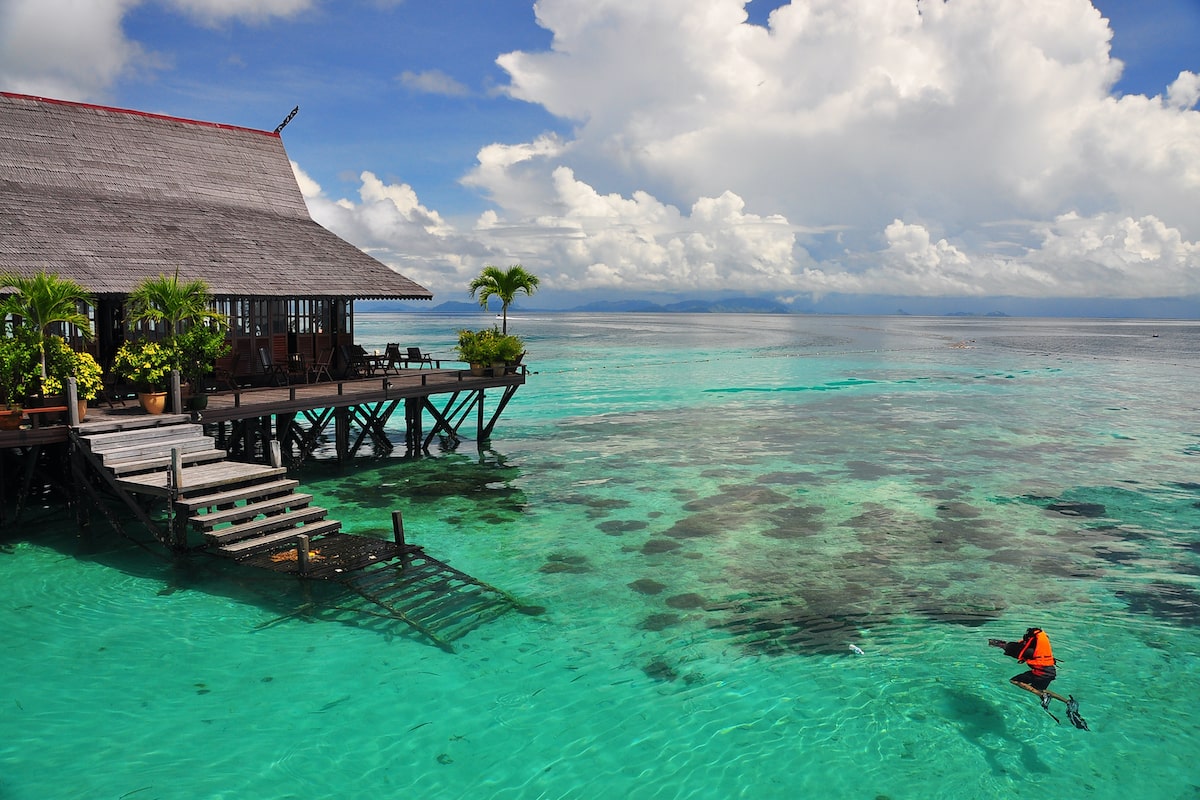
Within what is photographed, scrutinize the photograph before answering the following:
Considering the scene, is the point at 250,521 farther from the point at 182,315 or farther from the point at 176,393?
the point at 182,315

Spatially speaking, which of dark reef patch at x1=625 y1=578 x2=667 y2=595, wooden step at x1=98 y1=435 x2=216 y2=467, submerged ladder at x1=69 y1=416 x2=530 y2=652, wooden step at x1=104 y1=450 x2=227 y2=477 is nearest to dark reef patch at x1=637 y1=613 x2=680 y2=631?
dark reef patch at x1=625 y1=578 x2=667 y2=595

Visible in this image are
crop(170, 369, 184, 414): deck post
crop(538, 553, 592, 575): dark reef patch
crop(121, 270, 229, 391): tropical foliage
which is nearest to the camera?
crop(538, 553, 592, 575): dark reef patch

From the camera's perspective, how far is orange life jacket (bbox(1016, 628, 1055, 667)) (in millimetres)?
10188

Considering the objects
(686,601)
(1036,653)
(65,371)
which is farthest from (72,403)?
(1036,653)

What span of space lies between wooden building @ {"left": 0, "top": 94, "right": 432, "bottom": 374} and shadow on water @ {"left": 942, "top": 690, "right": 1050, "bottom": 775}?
17.5 m

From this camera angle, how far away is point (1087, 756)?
9.21m

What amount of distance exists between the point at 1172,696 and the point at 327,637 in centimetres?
1166

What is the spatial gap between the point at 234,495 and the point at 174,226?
11102 mm

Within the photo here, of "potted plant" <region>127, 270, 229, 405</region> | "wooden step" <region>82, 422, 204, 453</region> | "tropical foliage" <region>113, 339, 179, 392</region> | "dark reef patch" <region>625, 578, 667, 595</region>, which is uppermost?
"potted plant" <region>127, 270, 229, 405</region>

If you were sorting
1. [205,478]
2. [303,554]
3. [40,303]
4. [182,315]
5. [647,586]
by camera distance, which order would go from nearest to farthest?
[303,554], [205,478], [647,586], [40,303], [182,315]

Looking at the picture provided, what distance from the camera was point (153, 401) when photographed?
640 inches

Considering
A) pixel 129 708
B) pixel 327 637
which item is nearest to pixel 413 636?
pixel 327 637

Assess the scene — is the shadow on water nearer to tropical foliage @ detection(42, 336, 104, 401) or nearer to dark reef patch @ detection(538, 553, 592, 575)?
dark reef patch @ detection(538, 553, 592, 575)

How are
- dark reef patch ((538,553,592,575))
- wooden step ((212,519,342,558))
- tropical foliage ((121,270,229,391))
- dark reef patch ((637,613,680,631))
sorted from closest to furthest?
1. dark reef patch ((637,613,680,631))
2. wooden step ((212,519,342,558))
3. dark reef patch ((538,553,592,575))
4. tropical foliage ((121,270,229,391))
